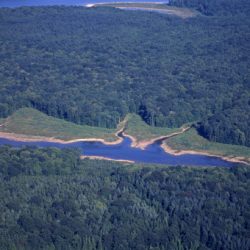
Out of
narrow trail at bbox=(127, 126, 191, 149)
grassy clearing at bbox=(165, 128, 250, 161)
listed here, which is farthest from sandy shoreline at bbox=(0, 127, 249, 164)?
grassy clearing at bbox=(165, 128, 250, 161)

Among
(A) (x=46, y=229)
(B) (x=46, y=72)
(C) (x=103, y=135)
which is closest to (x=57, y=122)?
(C) (x=103, y=135)

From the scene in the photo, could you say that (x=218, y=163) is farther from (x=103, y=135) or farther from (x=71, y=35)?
(x=71, y=35)

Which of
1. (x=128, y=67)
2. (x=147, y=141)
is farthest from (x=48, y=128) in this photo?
(x=128, y=67)

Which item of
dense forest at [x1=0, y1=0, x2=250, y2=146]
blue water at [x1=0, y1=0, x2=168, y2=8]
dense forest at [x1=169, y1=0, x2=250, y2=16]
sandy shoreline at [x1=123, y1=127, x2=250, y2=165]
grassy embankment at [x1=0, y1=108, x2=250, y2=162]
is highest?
dense forest at [x1=169, y1=0, x2=250, y2=16]

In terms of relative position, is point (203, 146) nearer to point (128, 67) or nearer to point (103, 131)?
point (103, 131)

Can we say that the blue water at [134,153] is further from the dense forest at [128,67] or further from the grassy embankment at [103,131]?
the dense forest at [128,67]

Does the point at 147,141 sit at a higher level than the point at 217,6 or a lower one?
lower

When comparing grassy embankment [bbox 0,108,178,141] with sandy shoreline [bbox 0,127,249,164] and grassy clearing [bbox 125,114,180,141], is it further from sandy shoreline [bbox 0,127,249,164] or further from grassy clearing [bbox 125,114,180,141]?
sandy shoreline [bbox 0,127,249,164]
